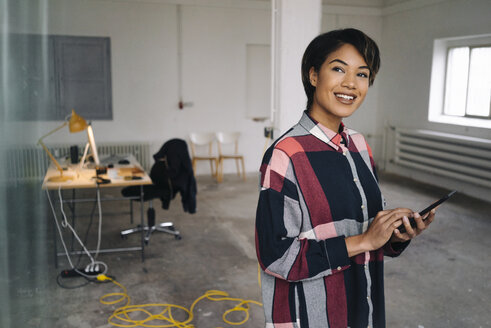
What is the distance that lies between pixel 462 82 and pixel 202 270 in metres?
5.32

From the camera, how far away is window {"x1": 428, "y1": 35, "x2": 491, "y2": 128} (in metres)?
6.59

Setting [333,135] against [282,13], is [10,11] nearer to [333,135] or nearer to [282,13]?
[333,135]

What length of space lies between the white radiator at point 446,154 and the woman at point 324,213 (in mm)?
5621

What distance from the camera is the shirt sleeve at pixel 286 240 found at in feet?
3.76

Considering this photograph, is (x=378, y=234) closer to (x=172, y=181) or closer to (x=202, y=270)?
(x=202, y=270)

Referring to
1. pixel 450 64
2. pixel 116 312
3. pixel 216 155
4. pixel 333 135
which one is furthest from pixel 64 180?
pixel 450 64

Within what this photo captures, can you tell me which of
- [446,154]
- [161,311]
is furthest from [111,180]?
[446,154]

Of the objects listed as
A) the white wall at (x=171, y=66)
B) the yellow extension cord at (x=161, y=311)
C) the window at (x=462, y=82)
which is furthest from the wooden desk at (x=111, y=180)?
the window at (x=462, y=82)

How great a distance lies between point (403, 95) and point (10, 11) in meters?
7.62

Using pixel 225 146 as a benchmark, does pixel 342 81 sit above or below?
above

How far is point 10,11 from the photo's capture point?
57.0 inches

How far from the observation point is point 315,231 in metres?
1.20

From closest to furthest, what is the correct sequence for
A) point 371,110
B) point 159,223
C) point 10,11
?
point 10,11 → point 159,223 → point 371,110

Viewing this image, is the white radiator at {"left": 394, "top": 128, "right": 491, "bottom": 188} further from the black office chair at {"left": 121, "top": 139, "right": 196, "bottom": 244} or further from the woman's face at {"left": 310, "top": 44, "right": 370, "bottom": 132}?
the woman's face at {"left": 310, "top": 44, "right": 370, "bottom": 132}
